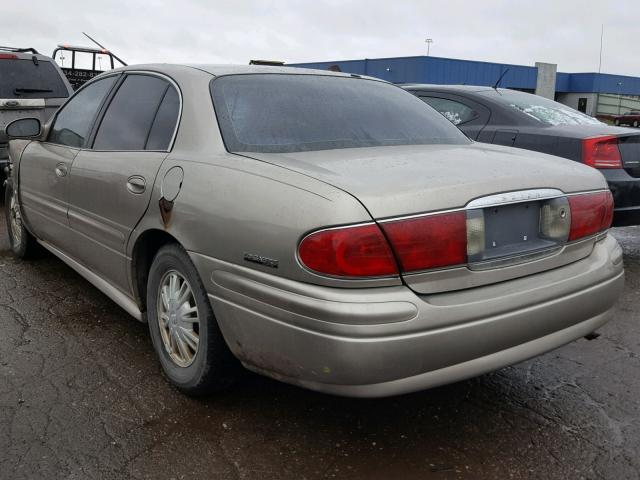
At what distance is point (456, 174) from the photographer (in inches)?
93.2

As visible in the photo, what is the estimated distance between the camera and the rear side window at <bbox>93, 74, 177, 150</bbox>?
3168 millimetres

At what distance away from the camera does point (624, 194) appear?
4.95m

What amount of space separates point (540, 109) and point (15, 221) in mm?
4810

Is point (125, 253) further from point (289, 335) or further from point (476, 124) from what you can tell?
point (476, 124)

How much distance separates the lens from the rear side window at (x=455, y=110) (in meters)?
5.97

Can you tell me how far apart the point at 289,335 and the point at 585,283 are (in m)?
1.29

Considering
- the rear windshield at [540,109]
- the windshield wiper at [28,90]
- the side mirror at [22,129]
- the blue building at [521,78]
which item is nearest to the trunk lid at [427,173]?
the side mirror at [22,129]

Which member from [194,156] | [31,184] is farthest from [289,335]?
[31,184]

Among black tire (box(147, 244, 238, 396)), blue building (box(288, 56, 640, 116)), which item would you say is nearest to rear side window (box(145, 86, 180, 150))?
black tire (box(147, 244, 238, 396))

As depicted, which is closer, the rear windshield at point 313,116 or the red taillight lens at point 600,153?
the rear windshield at point 313,116

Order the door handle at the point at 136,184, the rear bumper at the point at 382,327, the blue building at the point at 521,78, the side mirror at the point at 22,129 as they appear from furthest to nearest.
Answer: the blue building at the point at 521,78
the side mirror at the point at 22,129
the door handle at the point at 136,184
the rear bumper at the point at 382,327

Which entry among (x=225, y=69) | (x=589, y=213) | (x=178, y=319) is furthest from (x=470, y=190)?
(x=225, y=69)

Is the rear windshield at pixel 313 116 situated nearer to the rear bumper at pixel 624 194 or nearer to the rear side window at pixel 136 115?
the rear side window at pixel 136 115

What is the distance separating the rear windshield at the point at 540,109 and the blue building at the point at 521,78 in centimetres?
3392
